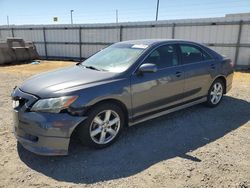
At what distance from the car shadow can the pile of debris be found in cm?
1353

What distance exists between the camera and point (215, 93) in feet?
19.2

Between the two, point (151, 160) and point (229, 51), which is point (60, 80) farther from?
point (229, 51)

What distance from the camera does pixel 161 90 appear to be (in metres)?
4.45

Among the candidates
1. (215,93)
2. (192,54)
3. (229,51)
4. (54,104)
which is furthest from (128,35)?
(54,104)

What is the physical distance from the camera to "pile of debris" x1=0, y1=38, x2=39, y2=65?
1575 cm

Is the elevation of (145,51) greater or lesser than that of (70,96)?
greater

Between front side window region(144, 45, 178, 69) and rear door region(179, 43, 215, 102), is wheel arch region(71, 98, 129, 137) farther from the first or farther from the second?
rear door region(179, 43, 215, 102)

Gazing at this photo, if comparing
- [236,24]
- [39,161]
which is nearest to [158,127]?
[39,161]

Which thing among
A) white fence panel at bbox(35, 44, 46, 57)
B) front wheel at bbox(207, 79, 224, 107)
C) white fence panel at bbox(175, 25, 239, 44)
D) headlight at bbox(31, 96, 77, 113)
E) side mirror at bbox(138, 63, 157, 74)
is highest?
white fence panel at bbox(175, 25, 239, 44)

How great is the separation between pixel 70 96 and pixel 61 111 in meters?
0.23

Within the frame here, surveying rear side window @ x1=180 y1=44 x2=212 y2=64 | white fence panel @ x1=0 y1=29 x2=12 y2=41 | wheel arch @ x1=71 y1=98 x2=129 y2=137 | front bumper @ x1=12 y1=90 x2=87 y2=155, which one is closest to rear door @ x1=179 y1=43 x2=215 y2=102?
rear side window @ x1=180 y1=44 x2=212 y2=64

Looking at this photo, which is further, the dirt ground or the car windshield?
the car windshield

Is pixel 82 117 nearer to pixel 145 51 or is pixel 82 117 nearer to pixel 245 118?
pixel 145 51

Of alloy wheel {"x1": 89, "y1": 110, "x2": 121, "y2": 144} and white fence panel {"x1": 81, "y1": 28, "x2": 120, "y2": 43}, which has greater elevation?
white fence panel {"x1": 81, "y1": 28, "x2": 120, "y2": 43}
